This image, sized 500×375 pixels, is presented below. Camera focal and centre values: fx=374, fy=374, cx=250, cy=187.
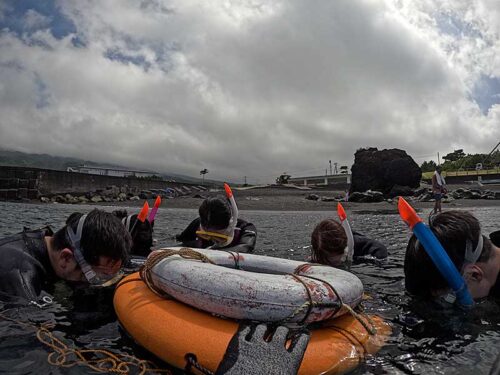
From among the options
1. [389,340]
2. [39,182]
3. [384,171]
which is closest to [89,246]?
[389,340]

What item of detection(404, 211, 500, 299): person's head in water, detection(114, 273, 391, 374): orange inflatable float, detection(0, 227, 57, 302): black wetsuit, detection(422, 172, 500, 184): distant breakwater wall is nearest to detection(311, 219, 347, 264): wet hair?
detection(404, 211, 500, 299): person's head in water

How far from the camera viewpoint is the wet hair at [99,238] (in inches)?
122

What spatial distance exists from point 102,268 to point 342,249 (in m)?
2.89

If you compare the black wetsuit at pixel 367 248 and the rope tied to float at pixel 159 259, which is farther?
the black wetsuit at pixel 367 248

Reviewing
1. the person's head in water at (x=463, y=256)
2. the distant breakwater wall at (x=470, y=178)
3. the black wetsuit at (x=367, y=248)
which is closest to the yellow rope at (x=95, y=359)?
the person's head in water at (x=463, y=256)

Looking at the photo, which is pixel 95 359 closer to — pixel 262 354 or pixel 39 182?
pixel 262 354

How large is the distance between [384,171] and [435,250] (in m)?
35.6

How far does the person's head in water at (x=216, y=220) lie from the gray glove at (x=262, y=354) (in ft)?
9.42

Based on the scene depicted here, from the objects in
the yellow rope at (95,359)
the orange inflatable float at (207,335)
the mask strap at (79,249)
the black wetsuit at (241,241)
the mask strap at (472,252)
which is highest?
the mask strap at (472,252)

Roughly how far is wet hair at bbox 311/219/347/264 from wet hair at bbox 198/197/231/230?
1.25 meters

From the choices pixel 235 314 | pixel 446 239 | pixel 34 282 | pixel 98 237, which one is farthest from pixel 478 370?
pixel 34 282

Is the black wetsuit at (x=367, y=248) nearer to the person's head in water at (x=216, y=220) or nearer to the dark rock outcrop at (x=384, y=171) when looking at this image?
the person's head in water at (x=216, y=220)

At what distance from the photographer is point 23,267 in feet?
10.2

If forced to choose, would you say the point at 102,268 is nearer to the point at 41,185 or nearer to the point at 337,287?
the point at 337,287
